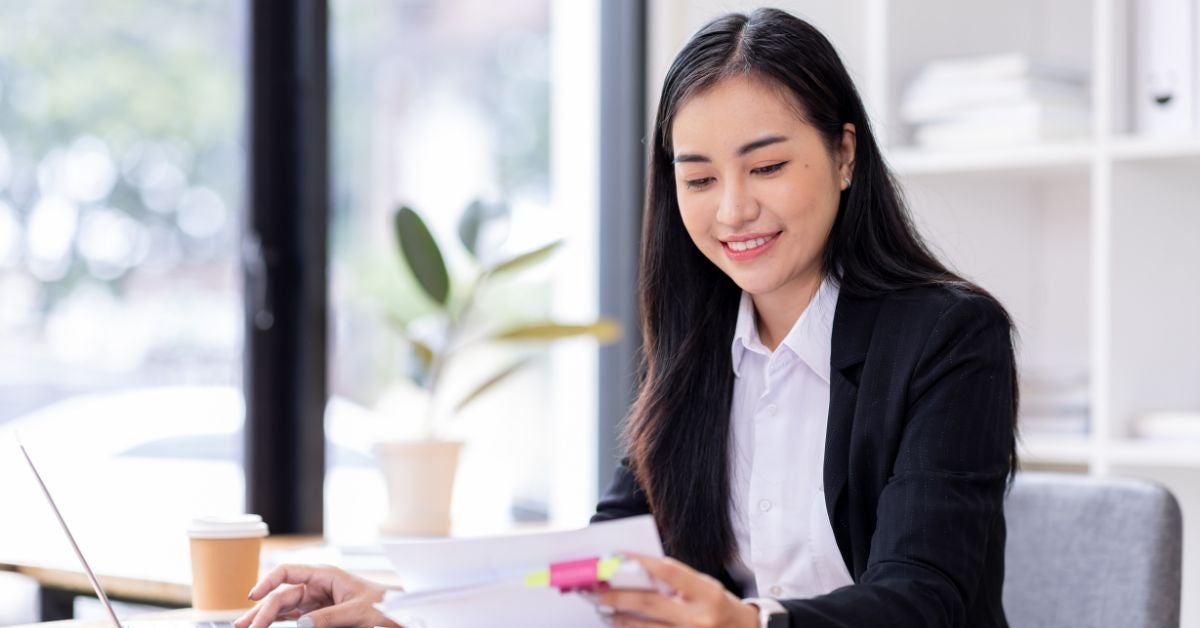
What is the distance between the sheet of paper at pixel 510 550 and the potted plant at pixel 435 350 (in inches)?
43.9

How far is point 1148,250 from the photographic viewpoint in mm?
2291

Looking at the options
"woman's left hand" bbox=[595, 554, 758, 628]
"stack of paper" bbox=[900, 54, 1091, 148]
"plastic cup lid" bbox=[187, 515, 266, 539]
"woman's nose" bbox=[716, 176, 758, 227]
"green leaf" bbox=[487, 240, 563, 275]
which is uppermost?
"stack of paper" bbox=[900, 54, 1091, 148]

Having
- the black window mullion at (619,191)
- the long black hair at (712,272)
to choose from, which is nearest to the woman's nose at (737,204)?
the long black hair at (712,272)

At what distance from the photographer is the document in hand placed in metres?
0.98

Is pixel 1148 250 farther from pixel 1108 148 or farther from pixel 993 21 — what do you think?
pixel 993 21

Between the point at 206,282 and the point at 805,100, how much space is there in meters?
1.52

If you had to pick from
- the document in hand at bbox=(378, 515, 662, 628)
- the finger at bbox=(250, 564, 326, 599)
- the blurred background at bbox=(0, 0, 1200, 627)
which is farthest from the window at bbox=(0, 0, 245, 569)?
the document in hand at bbox=(378, 515, 662, 628)

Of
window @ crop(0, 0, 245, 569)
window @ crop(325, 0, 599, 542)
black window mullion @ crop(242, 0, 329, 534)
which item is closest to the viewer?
window @ crop(0, 0, 245, 569)

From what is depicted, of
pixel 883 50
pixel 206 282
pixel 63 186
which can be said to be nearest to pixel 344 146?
pixel 206 282

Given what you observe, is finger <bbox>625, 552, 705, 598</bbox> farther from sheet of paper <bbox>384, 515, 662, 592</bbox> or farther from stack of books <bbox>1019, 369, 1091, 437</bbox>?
stack of books <bbox>1019, 369, 1091, 437</bbox>

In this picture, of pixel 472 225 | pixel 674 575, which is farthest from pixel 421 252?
pixel 674 575

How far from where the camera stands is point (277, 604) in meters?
1.35

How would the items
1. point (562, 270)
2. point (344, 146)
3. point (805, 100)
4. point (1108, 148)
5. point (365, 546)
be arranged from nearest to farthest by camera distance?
point (805, 100) → point (365, 546) → point (1108, 148) → point (344, 146) → point (562, 270)

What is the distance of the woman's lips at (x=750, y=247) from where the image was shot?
4.91ft
